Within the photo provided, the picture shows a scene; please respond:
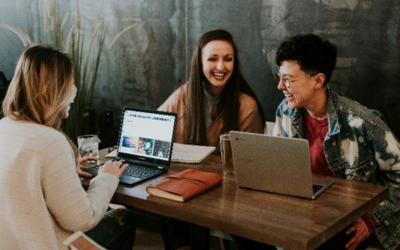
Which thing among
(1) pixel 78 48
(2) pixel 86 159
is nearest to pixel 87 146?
(2) pixel 86 159

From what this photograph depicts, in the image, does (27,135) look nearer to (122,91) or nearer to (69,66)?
(69,66)

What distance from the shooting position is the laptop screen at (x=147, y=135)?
2410 mm

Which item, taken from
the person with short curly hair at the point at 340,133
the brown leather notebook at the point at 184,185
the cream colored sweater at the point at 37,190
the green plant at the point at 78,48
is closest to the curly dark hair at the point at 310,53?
the person with short curly hair at the point at 340,133

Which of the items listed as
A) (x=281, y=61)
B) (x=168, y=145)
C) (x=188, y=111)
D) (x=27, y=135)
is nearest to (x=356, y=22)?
(x=281, y=61)

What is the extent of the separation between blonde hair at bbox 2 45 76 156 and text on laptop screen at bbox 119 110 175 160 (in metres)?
0.62

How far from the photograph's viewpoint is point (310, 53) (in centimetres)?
243

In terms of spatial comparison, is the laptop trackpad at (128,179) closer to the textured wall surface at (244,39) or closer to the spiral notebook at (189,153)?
the spiral notebook at (189,153)

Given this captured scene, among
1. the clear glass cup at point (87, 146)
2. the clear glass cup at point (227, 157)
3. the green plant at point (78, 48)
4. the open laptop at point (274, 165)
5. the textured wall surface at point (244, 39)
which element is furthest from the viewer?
the green plant at point (78, 48)

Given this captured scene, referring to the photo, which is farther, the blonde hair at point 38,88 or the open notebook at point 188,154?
the open notebook at point 188,154

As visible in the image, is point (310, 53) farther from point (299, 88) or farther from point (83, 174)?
point (83, 174)

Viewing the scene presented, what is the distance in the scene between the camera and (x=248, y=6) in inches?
126

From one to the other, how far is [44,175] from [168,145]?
0.72m

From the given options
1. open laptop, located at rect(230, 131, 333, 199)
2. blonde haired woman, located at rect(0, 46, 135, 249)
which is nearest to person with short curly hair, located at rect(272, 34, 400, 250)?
open laptop, located at rect(230, 131, 333, 199)

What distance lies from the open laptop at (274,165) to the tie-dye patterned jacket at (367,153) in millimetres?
341
